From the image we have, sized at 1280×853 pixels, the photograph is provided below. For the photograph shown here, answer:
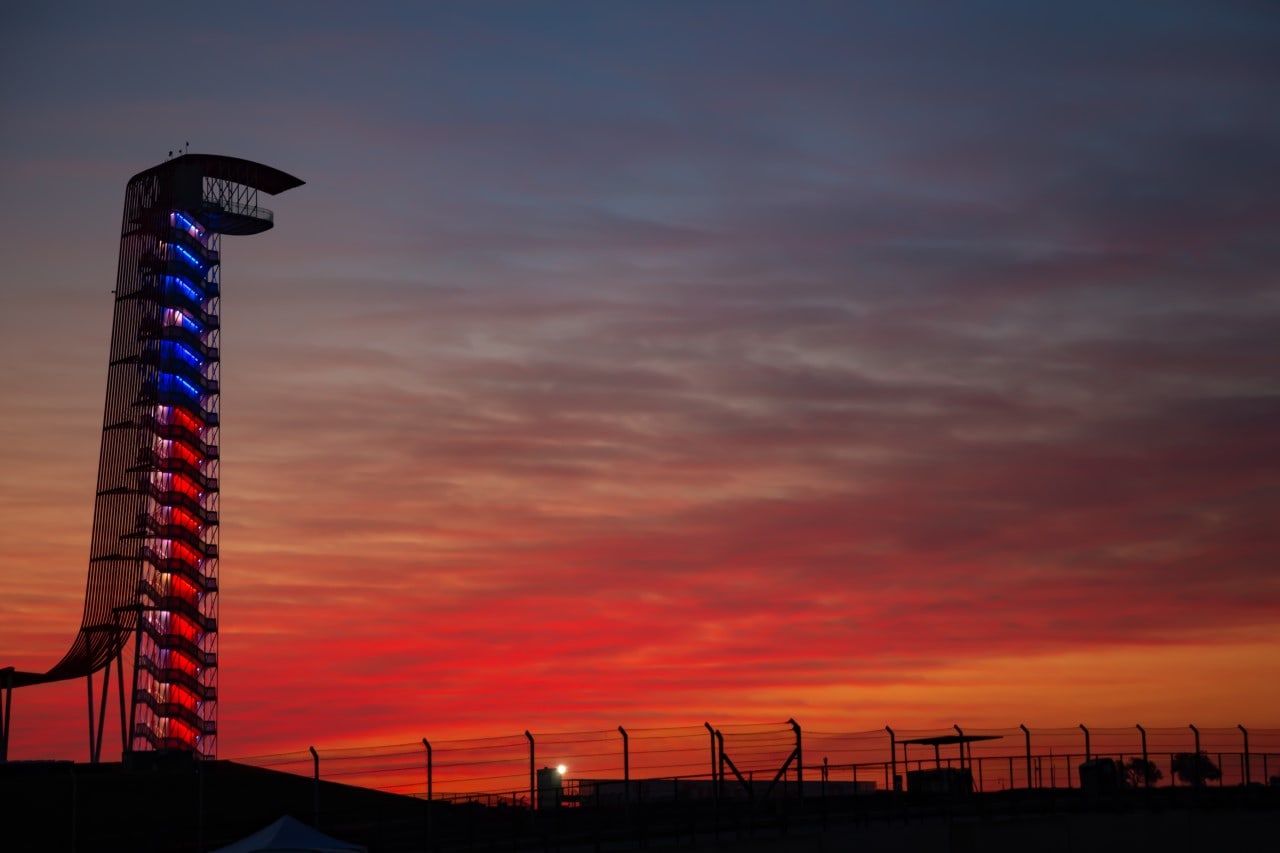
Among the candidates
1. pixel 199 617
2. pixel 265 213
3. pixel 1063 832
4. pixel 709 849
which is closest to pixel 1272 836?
Answer: pixel 1063 832

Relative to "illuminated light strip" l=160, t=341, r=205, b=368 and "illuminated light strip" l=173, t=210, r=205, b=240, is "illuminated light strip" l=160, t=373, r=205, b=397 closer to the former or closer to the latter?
"illuminated light strip" l=160, t=341, r=205, b=368

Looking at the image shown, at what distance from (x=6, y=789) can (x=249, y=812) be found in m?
8.61

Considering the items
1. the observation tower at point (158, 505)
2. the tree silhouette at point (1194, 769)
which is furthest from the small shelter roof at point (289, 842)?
the observation tower at point (158, 505)

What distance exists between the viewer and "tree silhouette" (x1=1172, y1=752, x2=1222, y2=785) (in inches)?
2168

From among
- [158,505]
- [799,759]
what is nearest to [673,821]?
[799,759]

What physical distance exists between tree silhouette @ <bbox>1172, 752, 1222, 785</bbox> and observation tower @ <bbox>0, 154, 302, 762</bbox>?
215 ft

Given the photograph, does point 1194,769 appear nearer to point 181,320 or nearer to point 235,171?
point 181,320

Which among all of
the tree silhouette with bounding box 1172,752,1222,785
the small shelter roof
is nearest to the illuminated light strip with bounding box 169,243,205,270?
the tree silhouette with bounding box 1172,752,1222,785

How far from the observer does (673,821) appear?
42375mm

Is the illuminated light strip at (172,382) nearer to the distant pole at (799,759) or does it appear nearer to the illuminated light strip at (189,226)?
the illuminated light strip at (189,226)

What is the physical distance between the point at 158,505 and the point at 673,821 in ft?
236

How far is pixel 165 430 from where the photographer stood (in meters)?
107

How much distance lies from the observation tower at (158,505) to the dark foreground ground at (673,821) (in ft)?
134

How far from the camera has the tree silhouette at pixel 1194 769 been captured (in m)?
55.1
